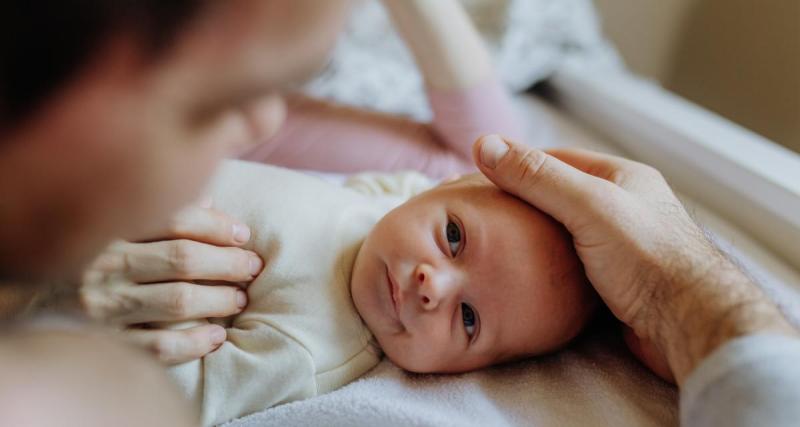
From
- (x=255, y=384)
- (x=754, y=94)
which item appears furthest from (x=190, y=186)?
(x=754, y=94)

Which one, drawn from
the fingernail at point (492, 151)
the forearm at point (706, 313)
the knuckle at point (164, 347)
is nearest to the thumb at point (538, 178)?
the fingernail at point (492, 151)

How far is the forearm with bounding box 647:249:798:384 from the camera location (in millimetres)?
571

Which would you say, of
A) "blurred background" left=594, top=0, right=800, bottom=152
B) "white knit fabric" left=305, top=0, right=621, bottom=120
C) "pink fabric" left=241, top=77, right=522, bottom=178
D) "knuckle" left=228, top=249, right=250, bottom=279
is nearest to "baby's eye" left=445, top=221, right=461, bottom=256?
"knuckle" left=228, top=249, right=250, bottom=279

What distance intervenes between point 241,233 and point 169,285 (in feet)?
0.33

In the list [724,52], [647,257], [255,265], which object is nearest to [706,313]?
[647,257]

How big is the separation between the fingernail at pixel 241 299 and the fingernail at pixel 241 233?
2.3 inches

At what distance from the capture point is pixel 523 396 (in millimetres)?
717

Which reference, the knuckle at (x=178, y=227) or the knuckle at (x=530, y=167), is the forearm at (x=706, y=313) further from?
the knuckle at (x=178, y=227)

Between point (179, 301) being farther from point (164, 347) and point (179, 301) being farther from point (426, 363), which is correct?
point (426, 363)

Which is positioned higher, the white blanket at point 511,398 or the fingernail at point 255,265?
the fingernail at point 255,265

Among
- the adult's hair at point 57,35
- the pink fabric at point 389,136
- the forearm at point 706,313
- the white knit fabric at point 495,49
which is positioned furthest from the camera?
the white knit fabric at point 495,49

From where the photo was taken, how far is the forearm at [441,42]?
1188 millimetres

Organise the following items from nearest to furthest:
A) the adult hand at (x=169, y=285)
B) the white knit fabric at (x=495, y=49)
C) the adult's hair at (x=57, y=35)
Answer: the adult's hair at (x=57, y=35), the adult hand at (x=169, y=285), the white knit fabric at (x=495, y=49)

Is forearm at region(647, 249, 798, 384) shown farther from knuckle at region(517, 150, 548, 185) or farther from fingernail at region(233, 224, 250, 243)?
fingernail at region(233, 224, 250, 243)
